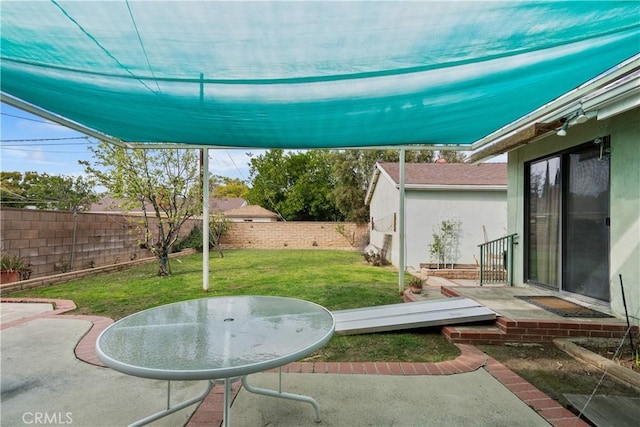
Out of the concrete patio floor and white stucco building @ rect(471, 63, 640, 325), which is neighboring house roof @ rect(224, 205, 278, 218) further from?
the concrete patio floor

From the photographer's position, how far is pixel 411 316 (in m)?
4.21

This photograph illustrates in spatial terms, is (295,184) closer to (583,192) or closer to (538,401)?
(583,192)

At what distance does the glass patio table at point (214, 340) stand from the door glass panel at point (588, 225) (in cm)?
403

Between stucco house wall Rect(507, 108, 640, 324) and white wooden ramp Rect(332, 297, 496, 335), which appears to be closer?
stucco house wall Rect(507, 108, 640, 324)

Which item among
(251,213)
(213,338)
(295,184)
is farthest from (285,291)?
(295,184)

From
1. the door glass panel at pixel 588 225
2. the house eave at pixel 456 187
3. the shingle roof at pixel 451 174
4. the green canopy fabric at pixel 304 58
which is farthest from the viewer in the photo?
the shingle roof at pixel 451 174

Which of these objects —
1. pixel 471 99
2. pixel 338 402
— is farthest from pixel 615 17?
pixel 338 402

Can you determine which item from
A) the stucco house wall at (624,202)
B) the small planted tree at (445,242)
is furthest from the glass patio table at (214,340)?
the small planted tree at (445,242)

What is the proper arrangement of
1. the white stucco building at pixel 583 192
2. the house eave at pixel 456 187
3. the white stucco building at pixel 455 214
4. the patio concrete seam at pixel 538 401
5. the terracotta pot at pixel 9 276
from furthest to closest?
the white stucco building at pixel 455 214 → the house eave at pixel 456 187 → the terracotta pot at pixel 9 276 → the white stucco building at pixel 583 192 → the patio concrete seam at pixel 538 401

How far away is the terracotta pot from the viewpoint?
21.1ft

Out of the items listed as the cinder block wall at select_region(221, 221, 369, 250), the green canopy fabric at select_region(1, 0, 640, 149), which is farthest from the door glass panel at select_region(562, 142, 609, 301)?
the cinder block wall at select_region(221, 221, 369, 250)

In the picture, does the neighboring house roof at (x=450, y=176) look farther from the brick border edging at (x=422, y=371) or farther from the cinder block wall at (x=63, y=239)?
the cinder block wall at (x=63, y=239)

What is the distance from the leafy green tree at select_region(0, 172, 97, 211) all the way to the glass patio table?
20.5 metres

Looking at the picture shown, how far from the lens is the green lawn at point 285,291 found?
11.6 ft
